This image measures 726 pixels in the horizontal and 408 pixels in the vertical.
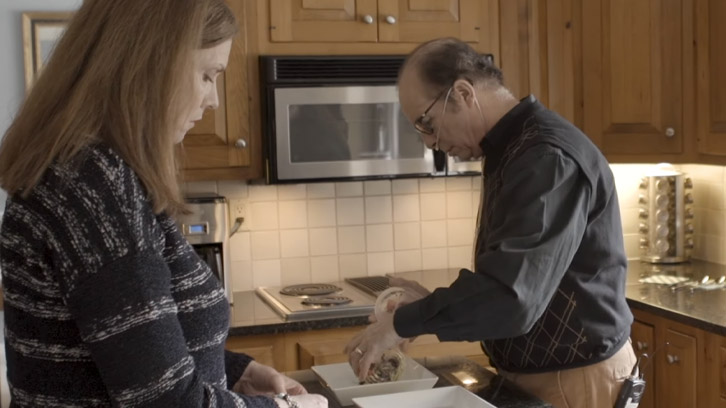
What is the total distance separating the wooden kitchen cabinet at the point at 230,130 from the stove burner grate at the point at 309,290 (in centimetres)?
47

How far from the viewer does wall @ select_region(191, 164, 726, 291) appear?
3.56 m

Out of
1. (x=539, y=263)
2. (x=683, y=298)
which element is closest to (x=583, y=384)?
(x=539, y=263)

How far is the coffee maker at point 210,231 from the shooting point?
3129mm

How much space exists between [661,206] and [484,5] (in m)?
1.02

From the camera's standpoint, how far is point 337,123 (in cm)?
326

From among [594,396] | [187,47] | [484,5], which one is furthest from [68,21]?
[484,5]

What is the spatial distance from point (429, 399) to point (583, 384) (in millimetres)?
428

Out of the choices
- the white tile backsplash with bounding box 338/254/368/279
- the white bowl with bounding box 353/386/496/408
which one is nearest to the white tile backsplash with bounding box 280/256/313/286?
the white tile backsplash with bounding box 338/254/368/279

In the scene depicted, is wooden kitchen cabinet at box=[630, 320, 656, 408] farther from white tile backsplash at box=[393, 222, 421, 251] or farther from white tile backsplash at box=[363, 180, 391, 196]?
white tile backsplash at box=[363, 180, 391, 196]

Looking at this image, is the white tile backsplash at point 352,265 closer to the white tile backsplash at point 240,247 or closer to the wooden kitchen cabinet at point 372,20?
the white tile backsplash at point 240,247

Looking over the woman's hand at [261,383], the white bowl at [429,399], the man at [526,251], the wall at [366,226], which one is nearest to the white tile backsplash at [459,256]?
the wall at [366,226]

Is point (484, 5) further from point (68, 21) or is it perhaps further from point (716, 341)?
point (68, 21)

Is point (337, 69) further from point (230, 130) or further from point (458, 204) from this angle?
point (458, 204)

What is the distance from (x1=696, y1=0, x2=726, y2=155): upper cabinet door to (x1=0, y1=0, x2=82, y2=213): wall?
2090mm
